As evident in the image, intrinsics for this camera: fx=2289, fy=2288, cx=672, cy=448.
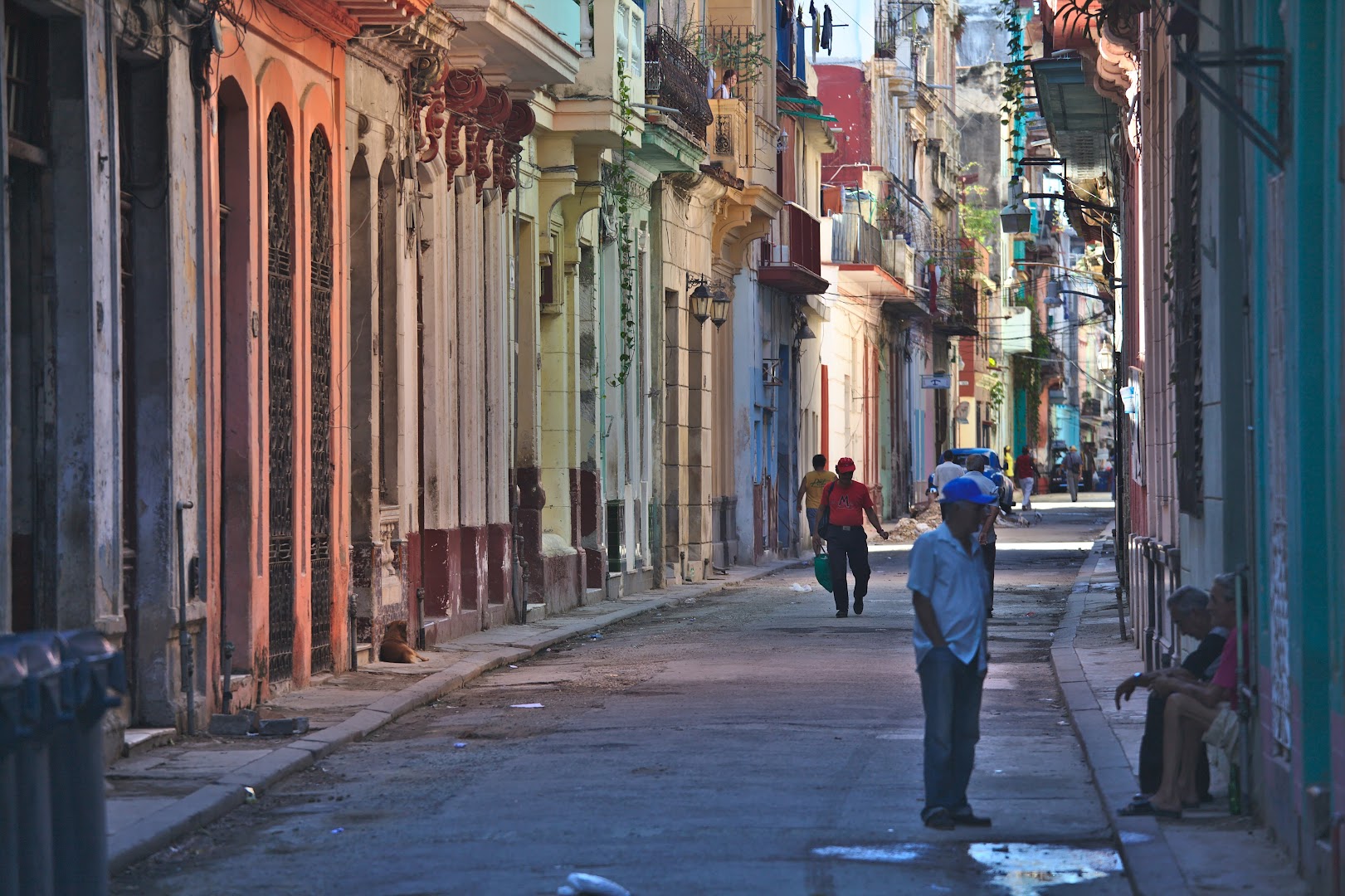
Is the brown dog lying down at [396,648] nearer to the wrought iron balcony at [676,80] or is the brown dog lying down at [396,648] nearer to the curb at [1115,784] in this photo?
the curb at [1115,784]

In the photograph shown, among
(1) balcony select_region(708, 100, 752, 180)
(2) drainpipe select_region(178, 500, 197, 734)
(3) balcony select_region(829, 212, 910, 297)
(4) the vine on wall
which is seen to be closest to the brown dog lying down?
(2) drainpipe select_region(178, 500, 197, 734)

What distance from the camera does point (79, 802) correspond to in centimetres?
688

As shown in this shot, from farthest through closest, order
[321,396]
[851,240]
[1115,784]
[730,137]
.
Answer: [851,240] < [730,137] < [321,396] < [1115,784]

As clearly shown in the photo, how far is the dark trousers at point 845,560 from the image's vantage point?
23062mm

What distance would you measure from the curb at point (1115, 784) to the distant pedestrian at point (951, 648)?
700mm

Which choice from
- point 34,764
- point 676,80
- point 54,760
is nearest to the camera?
point 34,764

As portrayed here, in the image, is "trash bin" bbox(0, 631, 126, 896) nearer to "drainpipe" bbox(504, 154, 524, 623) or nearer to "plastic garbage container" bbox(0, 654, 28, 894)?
"plastic garbage container" bbox(0, 654, 28, 894)

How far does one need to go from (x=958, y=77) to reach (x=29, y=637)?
77.3 m

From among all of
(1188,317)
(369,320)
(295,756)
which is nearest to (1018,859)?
(295,756)

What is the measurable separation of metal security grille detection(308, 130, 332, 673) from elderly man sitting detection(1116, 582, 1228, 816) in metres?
7.89

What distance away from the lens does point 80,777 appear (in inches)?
271

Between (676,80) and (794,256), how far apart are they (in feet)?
36.5

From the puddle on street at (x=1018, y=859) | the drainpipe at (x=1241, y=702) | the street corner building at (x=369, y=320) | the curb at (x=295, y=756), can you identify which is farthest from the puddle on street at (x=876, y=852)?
the street corner building at (x=369, y=320)

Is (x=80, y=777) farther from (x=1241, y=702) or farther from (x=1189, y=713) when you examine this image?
(x=1241, y=702)
